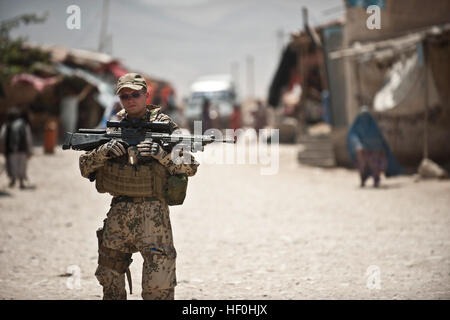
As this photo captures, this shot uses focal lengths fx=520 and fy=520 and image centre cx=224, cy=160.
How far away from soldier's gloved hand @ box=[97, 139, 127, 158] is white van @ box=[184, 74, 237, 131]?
19.6 meters

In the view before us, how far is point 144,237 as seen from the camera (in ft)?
10.8

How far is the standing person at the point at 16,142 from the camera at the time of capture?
32.9 feet

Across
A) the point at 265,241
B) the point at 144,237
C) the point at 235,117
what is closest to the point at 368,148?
the point at 265,241

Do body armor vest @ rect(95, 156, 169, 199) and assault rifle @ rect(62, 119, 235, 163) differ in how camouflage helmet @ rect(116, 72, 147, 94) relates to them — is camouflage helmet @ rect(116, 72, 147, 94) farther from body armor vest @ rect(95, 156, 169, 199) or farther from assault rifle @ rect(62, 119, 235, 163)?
body armor vest @ rect(95, 156, 169, 199)

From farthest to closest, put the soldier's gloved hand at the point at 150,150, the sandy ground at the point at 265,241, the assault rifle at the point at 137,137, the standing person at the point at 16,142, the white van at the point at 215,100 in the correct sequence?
the white van at the point at 215,100, the standing person at the point at 16,142, the sandy ground at the point at 265,241, the assault rifle at the point at 137,137, the soldier's gloved hand at the point at 150,150

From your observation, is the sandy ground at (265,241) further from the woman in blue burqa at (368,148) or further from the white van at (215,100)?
the white van at (215,100)

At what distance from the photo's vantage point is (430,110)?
479 inches

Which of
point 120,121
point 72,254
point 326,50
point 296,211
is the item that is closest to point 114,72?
point 326,50

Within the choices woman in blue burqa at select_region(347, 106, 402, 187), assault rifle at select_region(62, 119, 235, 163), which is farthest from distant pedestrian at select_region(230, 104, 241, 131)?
assault rifle at select_region(62, 119, 235, 163)

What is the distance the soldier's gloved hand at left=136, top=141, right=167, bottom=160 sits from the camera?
10.3ft

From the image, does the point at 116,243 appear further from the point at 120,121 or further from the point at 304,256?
the point at 304,256

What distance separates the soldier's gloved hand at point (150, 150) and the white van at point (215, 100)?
64.3ft

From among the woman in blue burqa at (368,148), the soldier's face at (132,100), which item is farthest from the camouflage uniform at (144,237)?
the woman in blue burqa at (368,148)

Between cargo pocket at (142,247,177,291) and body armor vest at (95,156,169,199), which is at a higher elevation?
body armor vest at (95,156,169,199)
